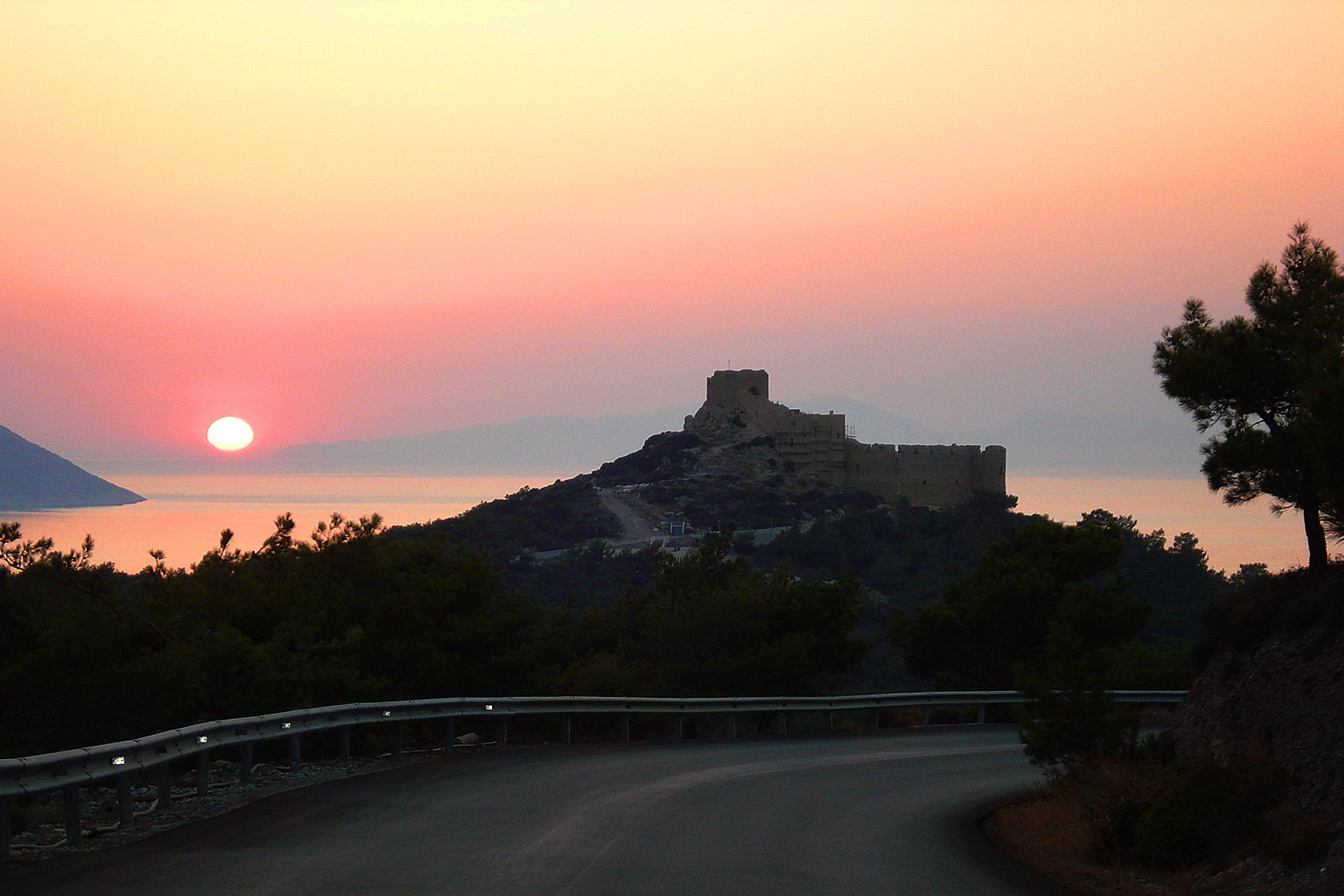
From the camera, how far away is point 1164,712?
2866cm

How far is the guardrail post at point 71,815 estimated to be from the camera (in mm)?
10547

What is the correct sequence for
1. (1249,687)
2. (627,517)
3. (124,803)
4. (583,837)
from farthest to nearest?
(627,517) → (1249,687) → (583,837) → (124,803)

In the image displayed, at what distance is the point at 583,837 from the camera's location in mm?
11578

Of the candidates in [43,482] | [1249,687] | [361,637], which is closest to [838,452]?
[43,482]

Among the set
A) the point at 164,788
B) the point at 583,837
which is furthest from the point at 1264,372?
the point at 164,788

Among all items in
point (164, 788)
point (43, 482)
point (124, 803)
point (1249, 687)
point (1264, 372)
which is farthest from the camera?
point (43, 482)

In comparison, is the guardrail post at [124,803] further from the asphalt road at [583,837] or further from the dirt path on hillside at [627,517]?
the dirt path on hillside at [627,517]

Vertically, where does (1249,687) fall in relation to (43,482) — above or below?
below

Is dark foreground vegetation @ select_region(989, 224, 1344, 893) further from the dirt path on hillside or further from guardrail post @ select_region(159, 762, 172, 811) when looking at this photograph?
the dirt path on hillside

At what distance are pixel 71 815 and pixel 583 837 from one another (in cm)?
422

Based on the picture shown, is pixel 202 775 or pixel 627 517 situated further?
pixel 627 517

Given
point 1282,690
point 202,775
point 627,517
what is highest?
point 627,517

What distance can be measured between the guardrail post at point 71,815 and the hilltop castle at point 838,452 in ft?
484

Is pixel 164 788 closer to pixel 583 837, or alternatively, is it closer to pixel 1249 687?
pixel 583 837
